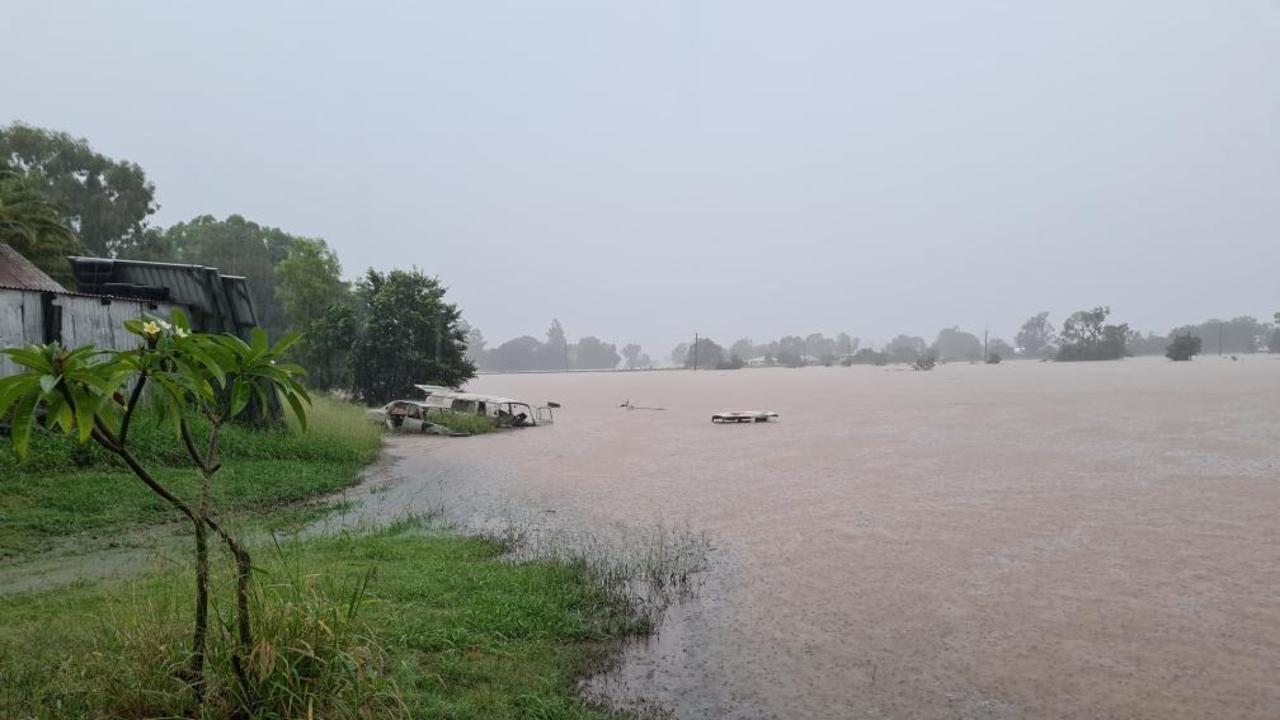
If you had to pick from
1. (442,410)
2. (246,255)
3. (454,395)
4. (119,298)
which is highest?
(246,255)

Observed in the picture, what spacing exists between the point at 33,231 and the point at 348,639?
20.3 meters

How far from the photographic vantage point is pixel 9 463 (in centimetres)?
966

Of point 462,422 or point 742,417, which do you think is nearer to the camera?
point 462,422

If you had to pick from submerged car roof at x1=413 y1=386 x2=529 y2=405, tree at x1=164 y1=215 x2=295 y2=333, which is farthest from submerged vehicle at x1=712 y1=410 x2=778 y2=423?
tree at x1=164 y1=215 x2=295 y2=333

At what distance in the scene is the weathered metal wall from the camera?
1108 centimetres

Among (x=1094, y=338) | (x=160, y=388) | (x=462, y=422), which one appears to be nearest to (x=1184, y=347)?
(x=1094, y=338)

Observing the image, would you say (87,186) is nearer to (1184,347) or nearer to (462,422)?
(462,422)

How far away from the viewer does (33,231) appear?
18.0 m

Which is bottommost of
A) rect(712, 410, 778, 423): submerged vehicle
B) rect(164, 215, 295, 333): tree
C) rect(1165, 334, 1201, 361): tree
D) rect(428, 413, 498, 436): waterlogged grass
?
rect(712, 410, 778, 423): submerged vehicle

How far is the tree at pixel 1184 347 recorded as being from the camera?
335ft

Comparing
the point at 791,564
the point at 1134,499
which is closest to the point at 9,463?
the point at 791,564

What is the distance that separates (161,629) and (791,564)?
677 centimetres

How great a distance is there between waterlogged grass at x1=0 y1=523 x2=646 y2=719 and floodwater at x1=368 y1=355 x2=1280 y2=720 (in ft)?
2.37

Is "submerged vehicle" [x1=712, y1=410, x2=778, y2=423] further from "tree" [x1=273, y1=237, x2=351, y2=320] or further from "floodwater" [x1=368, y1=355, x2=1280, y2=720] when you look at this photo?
"tree" [x1=273, y1=237, x2=351, y2=320]
